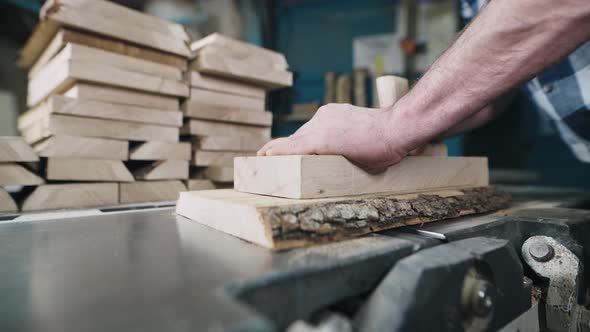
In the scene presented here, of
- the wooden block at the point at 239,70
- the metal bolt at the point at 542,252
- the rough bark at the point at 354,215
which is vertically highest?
the wooden block at the point at 239,70

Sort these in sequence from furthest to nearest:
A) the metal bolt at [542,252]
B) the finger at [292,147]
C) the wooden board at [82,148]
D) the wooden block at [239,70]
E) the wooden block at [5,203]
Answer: the wooden block at [239,70] → the wooden board at [82,148] → the wooden block at [5,203] → the finger at [292,147] → the metal bolt at [542,252]

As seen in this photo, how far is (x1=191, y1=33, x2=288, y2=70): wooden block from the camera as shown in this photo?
173 cm

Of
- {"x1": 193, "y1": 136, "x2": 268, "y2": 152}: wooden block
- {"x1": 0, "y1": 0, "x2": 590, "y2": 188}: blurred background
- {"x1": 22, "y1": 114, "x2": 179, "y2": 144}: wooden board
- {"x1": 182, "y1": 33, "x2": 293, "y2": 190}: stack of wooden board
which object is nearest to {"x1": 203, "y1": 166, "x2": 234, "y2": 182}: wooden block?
{"x1": 182, "y1": 33, "x2": 293, "y2": 190}: stack of wooden board

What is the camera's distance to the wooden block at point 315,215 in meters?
0.66

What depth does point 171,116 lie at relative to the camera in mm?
1675

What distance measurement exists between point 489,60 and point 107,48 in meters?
1.49

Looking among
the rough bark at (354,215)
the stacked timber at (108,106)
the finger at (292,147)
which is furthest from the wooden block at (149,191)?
the rough bark at (354,215)

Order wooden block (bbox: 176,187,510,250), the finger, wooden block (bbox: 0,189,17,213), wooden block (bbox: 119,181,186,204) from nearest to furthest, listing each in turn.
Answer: wooden block (bbox: 176,187,510,250)
the finger
wooden block (bbox: 0,189,17,213)
wooden block (bbox: 119,181,186,204)

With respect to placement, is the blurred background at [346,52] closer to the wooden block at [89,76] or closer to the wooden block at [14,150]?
the wooden block at [89,76]

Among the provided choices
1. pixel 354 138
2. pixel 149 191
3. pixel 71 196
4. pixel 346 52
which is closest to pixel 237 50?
pixel 149 191

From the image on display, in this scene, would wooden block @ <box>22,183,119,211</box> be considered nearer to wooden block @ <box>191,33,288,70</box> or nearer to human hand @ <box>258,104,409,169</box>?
wooden block @ <box>191,33,288,70</box>

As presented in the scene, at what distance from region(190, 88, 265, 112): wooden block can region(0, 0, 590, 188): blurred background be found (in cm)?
86

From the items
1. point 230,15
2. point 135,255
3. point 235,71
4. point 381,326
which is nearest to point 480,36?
point 381,326

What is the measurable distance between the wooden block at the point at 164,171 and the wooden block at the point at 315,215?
706 mm
